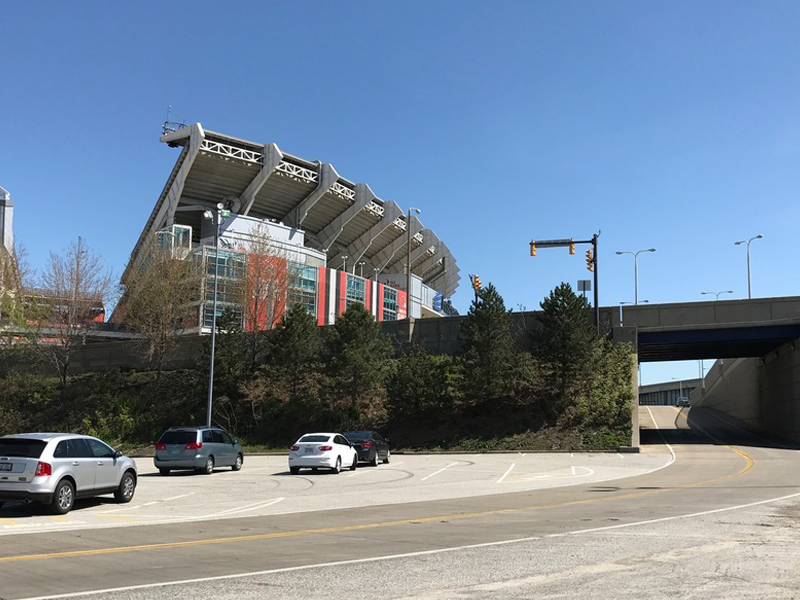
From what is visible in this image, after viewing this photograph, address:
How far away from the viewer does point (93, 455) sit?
639 inches

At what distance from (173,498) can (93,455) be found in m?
2.98

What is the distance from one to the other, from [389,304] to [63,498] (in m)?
99.9

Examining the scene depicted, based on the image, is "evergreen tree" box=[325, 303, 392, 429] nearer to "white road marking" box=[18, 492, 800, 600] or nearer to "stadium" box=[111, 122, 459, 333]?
"stadium" box=[111, 122, 459, 333]

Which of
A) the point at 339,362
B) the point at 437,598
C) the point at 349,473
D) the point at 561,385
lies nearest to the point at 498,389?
the point at 561,385

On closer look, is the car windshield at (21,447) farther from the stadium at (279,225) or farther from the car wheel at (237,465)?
the stadium at (279,225)

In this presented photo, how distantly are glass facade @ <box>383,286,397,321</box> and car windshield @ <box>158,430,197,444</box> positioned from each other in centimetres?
8607

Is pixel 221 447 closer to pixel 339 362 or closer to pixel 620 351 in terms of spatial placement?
pixel 339 362

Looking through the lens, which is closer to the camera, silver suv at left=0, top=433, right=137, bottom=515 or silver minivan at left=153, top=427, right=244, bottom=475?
silver suv at left=0, top=433, right=137, bottom=515

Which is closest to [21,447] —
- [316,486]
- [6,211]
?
[316,486]

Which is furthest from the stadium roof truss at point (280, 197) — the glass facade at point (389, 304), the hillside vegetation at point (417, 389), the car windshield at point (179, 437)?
the car windshield at point (179, 437)

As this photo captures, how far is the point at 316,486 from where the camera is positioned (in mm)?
21828

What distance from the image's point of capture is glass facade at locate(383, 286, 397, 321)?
113 m

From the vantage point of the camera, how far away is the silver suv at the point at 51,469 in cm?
1451

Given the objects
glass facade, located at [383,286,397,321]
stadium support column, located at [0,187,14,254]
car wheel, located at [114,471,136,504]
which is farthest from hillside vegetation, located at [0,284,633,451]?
glass facade, located at [383,286,397,321]
